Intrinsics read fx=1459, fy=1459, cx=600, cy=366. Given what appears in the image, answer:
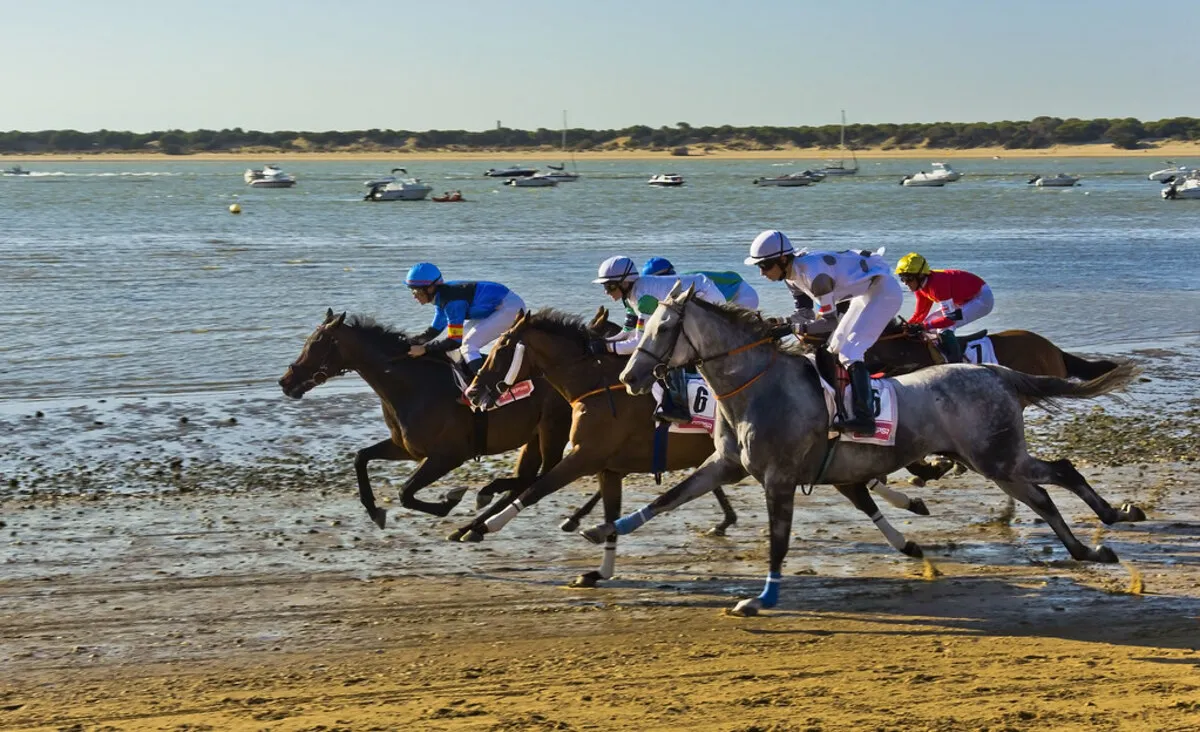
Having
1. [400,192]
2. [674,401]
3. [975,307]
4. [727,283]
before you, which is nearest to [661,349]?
[674,401]

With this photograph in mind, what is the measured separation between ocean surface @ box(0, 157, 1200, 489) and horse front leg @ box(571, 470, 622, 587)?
19.0 feet

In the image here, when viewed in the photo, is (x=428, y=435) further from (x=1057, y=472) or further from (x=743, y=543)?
(x=1057, y=472)

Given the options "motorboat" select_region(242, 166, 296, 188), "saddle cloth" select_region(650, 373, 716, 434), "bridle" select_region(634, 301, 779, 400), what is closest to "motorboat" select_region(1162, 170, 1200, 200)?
"motorboat" select_region(242, 166, 296, 188)

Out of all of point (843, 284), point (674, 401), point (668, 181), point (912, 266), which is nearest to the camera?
point (843, 284)

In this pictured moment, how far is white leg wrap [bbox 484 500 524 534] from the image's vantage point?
1076 cm

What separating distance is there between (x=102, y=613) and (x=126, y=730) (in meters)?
2.36

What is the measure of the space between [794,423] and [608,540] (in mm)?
1613

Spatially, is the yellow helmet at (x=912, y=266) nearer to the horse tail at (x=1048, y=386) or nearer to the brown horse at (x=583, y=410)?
the horse tail at (x=1048, y=386)

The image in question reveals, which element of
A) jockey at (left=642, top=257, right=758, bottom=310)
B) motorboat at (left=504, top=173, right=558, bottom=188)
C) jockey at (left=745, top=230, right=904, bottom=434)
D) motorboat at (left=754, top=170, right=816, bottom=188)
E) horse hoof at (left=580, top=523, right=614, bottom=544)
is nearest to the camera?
horse hoof at (left=580, top=523, right=614, bottom=544)

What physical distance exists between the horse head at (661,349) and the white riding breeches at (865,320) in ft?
3.91

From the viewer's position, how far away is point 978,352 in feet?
43.4

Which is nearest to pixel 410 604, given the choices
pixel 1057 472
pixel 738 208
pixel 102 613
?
pixel 102 613

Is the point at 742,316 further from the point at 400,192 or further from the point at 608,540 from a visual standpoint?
the point at 400,192

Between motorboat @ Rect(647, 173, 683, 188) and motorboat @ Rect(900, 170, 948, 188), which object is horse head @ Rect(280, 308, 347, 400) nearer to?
motorboat @ Rect(647, 173, 683, 188)
